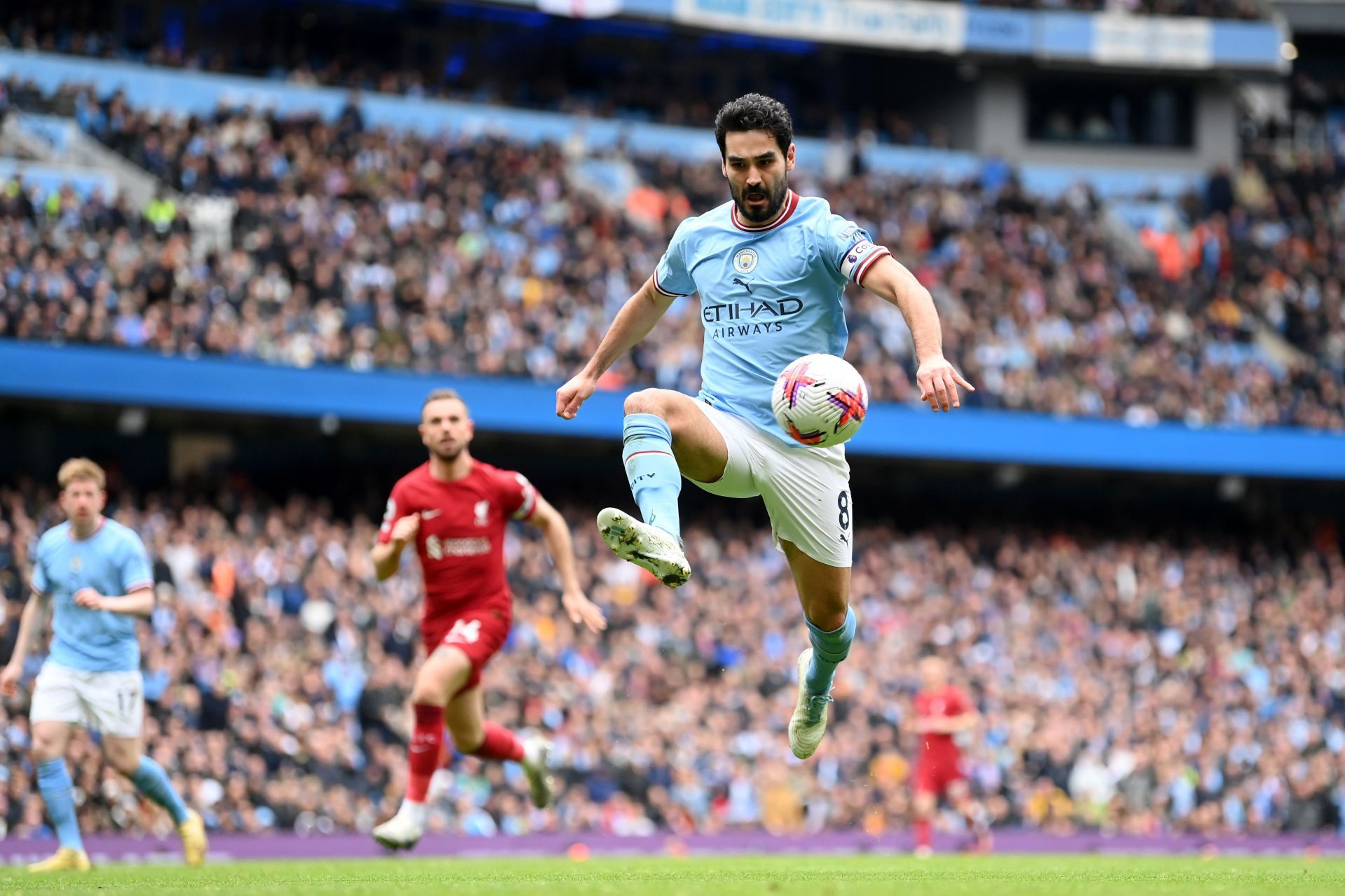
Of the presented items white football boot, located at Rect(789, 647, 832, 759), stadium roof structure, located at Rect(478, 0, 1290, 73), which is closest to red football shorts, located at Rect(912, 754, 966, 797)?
white football boot, located at Rect(789, 647, 832, 759)

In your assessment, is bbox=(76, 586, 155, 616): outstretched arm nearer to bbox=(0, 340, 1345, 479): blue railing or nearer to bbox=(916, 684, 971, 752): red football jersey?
bbox=(916, 684, 971, 752): red football jersey

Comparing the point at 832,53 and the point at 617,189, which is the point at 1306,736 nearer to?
the point at 617,189

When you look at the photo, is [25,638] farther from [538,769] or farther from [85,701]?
[538,769]

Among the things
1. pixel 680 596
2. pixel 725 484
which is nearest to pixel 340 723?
pixel 680 596

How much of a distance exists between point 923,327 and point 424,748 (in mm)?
4837

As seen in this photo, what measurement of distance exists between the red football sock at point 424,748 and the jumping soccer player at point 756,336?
8.89ft

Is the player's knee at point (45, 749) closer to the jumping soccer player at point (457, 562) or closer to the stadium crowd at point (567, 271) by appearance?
the jumping soccer player at point (457, 562)

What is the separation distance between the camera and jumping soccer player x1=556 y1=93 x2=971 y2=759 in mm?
8031

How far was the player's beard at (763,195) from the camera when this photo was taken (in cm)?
833

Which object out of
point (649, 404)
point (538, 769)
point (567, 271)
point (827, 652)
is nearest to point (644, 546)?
point (649, 404)

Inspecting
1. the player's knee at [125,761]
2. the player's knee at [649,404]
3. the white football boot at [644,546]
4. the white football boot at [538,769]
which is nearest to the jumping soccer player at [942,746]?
the white football boot at [538,769]

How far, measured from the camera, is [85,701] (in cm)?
1150

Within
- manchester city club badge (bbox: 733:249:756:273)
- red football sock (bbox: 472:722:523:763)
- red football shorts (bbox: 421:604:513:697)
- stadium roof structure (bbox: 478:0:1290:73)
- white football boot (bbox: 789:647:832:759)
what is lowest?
red football sock (bbox: 472:722:523:763)

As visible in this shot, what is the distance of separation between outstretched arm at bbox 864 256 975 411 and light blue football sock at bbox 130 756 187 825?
6549 millimetres
